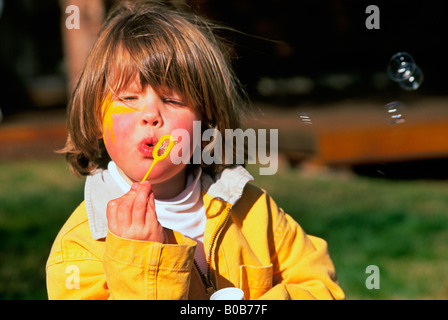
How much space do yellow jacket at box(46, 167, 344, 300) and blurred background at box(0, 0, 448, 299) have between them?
344 mm

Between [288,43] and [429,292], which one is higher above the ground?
[288,43]

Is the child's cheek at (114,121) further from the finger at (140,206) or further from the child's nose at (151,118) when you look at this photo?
the finger at (140,206)

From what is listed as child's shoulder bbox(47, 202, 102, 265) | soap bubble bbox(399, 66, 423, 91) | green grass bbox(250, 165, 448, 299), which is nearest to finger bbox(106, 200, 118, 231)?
child's shoulder bbox(47, 202, 102, 265)

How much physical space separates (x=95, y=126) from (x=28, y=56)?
346 inches

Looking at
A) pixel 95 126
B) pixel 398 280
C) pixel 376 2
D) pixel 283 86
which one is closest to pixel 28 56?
pixel 283 86

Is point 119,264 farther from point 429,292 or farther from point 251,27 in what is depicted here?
point 251,27

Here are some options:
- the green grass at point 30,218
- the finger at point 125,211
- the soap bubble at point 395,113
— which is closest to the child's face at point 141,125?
the finger at point 125,211

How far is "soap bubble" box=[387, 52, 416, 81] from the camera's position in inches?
98.6

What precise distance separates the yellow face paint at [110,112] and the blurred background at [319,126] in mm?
249

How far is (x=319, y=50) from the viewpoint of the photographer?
7219 millimetres

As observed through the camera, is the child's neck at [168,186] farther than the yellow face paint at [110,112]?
Yes

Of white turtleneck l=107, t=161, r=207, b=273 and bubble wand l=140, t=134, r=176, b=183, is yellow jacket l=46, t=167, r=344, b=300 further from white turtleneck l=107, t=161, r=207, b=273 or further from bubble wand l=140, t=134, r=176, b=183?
bubble wand l=140, t=134, r=176, b=183

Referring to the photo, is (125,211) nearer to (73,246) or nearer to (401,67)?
(73,246)

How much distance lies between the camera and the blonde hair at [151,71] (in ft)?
4.59
